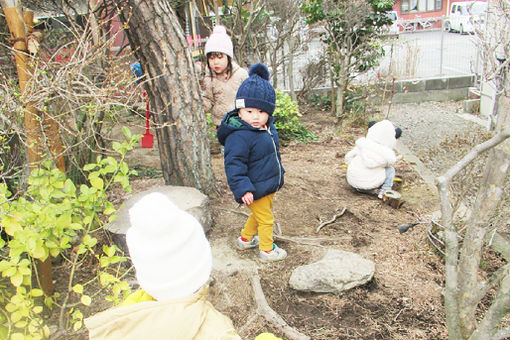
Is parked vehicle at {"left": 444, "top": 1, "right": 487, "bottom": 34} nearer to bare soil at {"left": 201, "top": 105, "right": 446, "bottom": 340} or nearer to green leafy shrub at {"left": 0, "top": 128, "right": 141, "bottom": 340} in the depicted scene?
bare soil at {"left": 201, "top": 105, "right": 446, "bottom": 340}

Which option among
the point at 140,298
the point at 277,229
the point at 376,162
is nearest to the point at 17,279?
the point at 140,298

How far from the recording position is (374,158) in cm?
468

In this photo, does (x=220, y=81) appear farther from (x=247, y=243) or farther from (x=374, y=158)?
(x=247, y=243)

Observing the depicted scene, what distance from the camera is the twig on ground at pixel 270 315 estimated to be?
2439 millimetres

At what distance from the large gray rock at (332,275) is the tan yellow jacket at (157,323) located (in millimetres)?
1595

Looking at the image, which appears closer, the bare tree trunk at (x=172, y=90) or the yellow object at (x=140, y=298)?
the yellow object at (x=140, y=298)

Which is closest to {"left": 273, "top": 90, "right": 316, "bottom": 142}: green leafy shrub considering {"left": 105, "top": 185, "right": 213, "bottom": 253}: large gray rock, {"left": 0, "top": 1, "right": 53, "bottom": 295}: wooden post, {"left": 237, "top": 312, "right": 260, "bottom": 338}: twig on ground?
{"left": 105, "top": 185, "right": 213, "bottom": 253}: large gray rock

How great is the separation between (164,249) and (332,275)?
1825mm

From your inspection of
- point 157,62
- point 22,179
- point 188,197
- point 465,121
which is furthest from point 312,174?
point 465,121

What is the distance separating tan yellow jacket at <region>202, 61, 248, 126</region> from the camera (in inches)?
185

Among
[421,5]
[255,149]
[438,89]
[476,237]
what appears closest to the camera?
[476,237]

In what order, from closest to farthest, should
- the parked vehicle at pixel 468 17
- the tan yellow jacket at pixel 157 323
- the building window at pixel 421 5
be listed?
the tan yellow jacket at pixel 157 323 < the parked vehicle at pixel 468 17 < the building window at pixel 421 5

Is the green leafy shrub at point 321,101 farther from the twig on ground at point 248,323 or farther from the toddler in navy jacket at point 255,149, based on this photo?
the twig on ground at point 248,323

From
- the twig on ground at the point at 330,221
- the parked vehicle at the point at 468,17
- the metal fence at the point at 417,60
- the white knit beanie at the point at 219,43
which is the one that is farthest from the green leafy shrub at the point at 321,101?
the twig on ground at the point at 330,221
